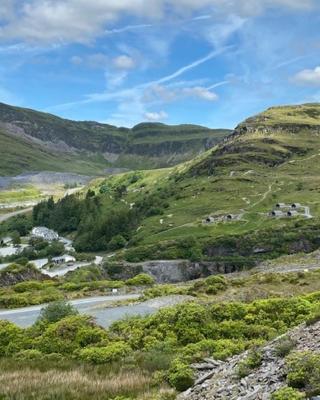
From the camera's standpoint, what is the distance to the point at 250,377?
15.0 metres

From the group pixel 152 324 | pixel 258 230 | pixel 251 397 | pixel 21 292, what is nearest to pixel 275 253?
pixel 258 230

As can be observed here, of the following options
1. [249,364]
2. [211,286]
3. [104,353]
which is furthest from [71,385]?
[211,286]

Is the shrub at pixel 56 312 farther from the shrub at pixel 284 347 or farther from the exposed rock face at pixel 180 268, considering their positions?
the exposed rock face at pixel 180 268

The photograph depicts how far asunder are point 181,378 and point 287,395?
5214 mm

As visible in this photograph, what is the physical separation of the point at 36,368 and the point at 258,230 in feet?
515

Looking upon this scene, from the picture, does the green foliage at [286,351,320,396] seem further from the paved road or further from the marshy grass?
the paved road

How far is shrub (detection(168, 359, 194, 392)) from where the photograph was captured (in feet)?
55.1

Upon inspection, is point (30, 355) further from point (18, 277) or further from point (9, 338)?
point (18, 277)

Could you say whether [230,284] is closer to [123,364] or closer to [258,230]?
[123,364]

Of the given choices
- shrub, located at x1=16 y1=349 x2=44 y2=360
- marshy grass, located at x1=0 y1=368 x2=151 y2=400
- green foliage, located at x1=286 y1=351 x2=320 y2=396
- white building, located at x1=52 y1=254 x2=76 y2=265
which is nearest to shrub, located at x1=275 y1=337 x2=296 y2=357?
green foliage, located at x1=286 y1=351 x2=320 y2=396

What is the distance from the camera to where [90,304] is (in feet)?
178

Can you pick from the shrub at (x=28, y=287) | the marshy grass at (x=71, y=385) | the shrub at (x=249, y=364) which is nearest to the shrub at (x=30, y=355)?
the marshy grass at (x=71, y=385)

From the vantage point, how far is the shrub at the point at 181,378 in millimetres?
16797

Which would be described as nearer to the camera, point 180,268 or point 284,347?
point 284,347
